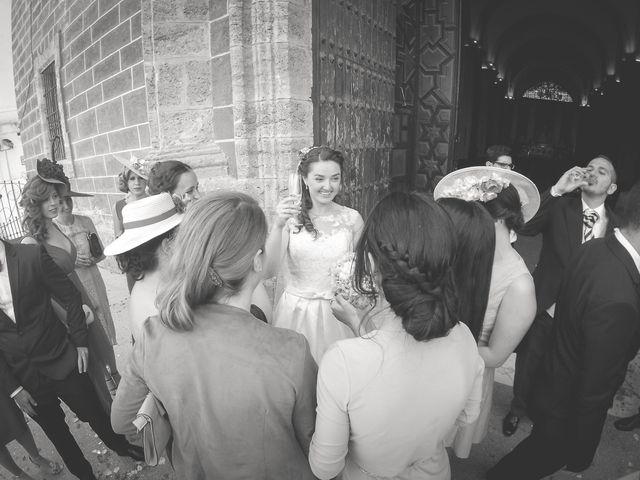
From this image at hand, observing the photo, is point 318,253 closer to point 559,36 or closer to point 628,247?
point 628,247

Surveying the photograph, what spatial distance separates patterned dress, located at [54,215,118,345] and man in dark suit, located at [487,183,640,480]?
3.15 m

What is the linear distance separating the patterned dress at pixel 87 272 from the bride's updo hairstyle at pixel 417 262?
286cm

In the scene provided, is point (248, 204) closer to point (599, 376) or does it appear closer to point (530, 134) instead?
point (599, 376)

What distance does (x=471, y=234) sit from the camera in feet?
4.99

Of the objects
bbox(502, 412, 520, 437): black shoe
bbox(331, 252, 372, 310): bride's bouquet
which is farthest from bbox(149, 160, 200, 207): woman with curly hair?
bbox(502, 412, 520, 437): black shoe

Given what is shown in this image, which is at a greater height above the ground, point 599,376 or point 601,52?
point 601,52

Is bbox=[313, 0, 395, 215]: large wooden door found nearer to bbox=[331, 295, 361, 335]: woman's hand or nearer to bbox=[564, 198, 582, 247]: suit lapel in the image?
bbox=[564, 198, 582, 247]: suit lapel

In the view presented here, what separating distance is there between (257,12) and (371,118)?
1.73 meters

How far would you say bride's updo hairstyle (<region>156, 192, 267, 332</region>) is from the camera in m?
1.09

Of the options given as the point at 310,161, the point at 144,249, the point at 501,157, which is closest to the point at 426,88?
the point at 501,157

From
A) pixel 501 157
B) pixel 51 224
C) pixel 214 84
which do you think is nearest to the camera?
pixel 51 224

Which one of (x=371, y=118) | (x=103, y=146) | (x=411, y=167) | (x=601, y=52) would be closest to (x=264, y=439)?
(x=371, y=118)

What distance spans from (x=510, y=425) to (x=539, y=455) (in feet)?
2.53

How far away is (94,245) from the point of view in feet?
10.3
